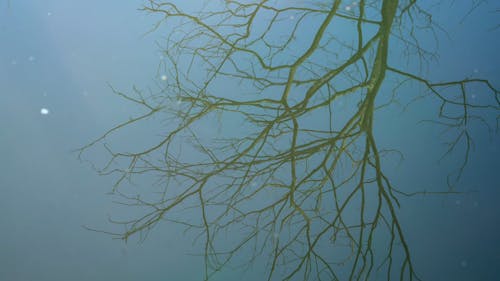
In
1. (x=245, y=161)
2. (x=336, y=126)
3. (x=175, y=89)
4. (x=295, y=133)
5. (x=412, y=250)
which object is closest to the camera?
(x=295, y=133)

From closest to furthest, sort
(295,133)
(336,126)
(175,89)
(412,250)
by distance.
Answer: (295,133), (175,89), (336,126), (412,250)

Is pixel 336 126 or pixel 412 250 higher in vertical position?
pixel 336 126

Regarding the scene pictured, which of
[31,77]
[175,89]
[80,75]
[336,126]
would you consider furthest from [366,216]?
[31,77]

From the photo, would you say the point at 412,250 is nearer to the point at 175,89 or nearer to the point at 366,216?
the point at 366,216

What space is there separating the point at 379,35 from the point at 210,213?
2.20m

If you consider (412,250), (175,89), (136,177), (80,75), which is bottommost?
(412,250)

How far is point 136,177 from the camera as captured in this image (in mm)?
3586

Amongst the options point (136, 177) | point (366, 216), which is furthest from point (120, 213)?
point (366, 216)

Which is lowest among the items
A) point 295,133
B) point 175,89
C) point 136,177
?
point 295,133

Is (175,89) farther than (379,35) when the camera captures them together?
Yes

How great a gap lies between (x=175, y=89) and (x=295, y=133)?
78 centimetres

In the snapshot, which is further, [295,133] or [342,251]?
[342,251]

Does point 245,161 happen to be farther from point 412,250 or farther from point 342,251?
point 412,250

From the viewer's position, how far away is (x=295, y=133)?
1.84 meters
